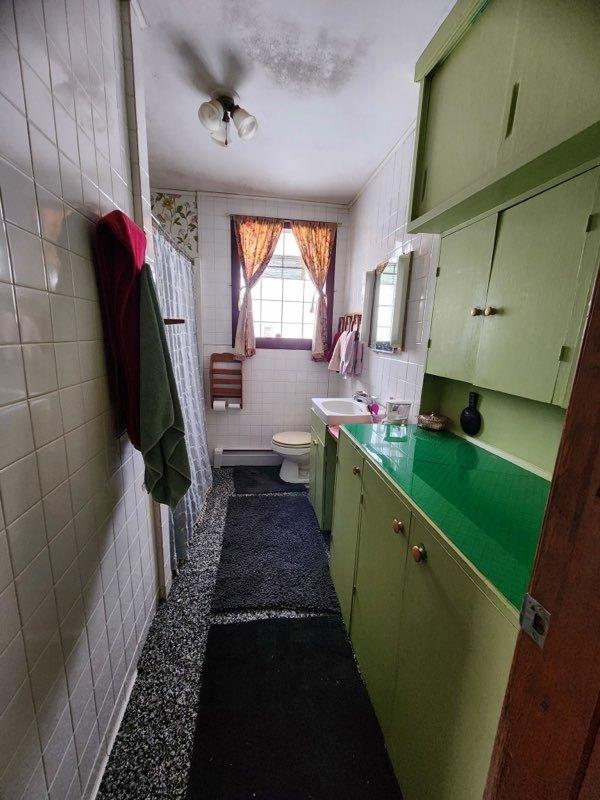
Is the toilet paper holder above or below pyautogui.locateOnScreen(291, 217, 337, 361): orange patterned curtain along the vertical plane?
below

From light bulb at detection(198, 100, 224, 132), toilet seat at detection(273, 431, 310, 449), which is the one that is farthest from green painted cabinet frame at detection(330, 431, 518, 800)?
light bulb at detection(198, 100, 224, 132)

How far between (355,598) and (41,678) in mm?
1082

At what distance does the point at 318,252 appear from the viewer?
2.97m

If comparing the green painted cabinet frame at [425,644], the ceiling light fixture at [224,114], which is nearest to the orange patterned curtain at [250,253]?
the ceiling light fixture at [224,114]

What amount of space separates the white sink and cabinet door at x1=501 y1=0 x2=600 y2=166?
1486mm

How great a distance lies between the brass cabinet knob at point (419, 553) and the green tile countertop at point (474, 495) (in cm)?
10

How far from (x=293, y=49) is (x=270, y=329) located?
197 cm

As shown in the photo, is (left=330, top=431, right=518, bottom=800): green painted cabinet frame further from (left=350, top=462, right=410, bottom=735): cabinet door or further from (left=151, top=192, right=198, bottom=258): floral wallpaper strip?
(left=151, top=192, right=198, bottom=258): floral wallpaper strip

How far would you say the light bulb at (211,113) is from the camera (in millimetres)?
1625

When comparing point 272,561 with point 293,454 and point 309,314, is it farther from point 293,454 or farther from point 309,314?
point 309,314

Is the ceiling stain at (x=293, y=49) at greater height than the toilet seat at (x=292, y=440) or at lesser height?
greater

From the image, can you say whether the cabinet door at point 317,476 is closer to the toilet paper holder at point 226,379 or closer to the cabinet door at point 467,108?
the toilet paper holder at point 226,379

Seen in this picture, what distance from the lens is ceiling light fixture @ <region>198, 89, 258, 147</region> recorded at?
1.64 metres

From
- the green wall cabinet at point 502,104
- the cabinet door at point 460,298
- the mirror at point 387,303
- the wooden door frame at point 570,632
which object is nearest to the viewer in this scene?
the wooden door frame at point 570,632
